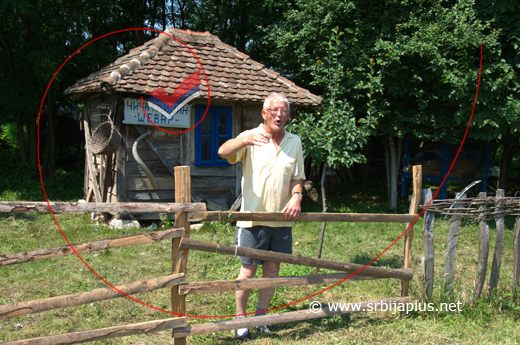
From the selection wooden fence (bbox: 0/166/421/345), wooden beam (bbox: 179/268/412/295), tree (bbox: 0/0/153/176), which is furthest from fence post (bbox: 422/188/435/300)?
tree (bbox: 0/0/153/176)

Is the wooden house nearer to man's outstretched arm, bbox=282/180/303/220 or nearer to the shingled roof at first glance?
the shingled roof

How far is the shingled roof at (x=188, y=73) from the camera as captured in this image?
7.38 m

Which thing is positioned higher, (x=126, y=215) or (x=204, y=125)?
(x=204, y=125)

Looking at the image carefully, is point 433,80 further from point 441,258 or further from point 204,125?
point 204,125

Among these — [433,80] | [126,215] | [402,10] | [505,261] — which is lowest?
[505,261]

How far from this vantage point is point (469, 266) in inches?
241

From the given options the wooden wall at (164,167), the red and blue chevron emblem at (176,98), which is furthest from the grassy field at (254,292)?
the red and blue chevron emblem at (176,98)

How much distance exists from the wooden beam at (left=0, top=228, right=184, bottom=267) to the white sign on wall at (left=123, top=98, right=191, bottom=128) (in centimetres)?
500

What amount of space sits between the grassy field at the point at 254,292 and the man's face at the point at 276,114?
3.57ft

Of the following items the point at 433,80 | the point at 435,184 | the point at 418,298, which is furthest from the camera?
the point at 435,184

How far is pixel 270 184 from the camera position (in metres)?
3.37

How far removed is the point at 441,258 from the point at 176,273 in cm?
510

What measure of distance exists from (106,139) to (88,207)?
4759 mm

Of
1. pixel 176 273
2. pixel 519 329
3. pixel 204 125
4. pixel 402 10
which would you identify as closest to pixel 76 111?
pixel 204 125
